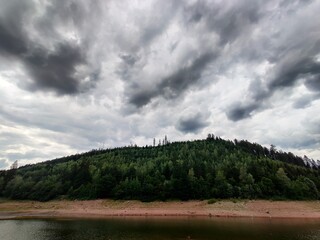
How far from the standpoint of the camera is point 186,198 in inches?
3442

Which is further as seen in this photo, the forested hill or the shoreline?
the forested hill

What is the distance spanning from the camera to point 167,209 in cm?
8025

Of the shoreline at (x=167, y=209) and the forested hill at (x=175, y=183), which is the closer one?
the shoreline at (x=167, y=209)

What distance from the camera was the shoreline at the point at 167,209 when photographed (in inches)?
2840

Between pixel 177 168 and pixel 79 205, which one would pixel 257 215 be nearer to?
pixel 177 168

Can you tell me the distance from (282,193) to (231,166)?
22.0 meters

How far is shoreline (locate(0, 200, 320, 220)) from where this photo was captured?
72.1 meters

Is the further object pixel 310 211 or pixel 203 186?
pixel 203 186

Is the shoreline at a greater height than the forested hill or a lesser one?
lesser

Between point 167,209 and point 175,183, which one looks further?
point 175,183

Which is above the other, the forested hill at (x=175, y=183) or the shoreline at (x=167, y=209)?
the forested hill at (x=175, y=183)

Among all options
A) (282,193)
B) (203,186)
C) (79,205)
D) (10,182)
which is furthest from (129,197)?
(10,182)

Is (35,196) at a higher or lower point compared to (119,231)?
higher

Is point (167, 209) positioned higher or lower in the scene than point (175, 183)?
lower
